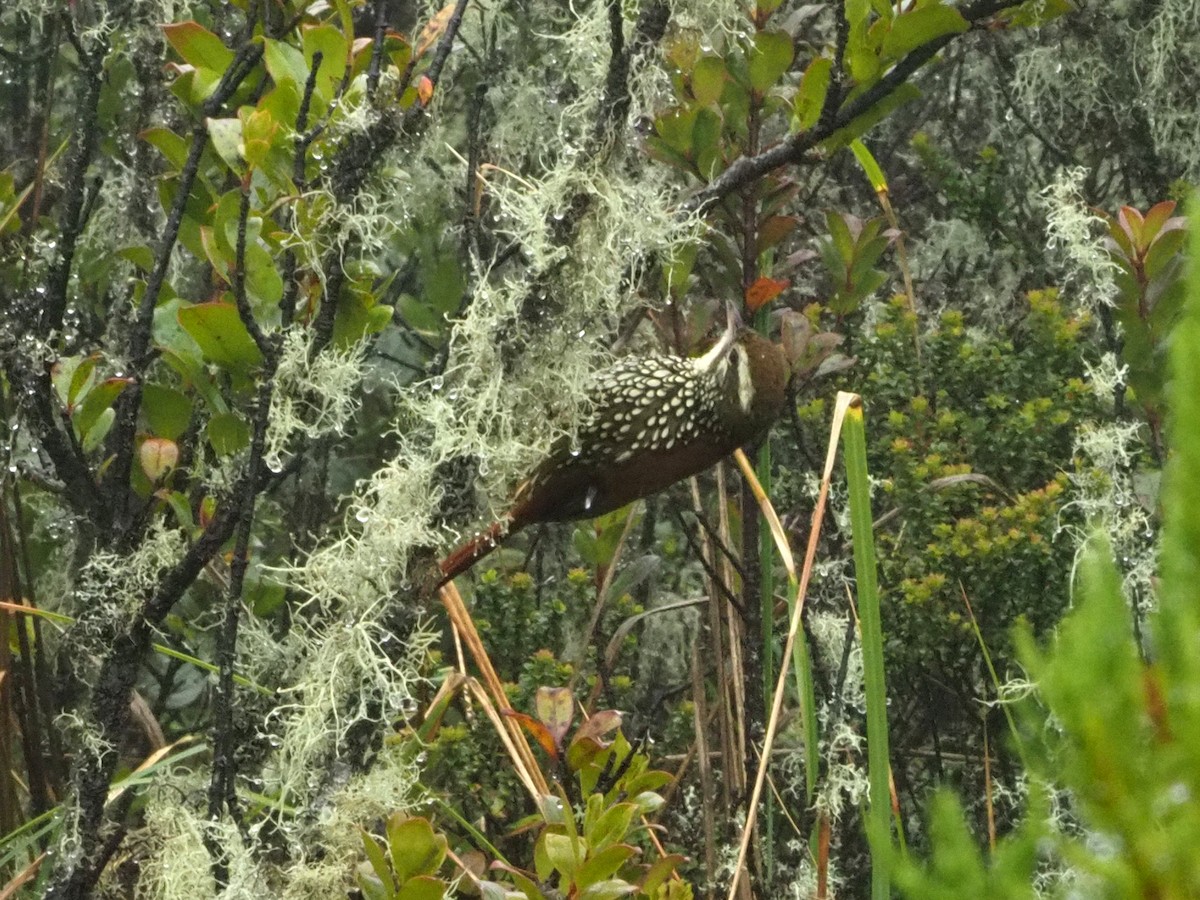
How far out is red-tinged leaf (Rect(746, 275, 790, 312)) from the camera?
1.73 metres

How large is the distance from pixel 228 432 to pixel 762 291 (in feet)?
2.37

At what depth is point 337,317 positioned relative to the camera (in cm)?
135

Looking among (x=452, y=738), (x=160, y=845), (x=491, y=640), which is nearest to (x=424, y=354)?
(x=491, y=640)

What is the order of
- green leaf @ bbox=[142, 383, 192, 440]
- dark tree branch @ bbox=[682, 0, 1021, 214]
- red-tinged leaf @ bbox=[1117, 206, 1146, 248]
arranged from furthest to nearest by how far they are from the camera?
red-tinged leaf @ bbox=[1117, 206, 1146, 248] < green leaf @ bbox=[142, 383, 192, 440] < dark tree branch @ bbox=[682, 0, 1021, 214]

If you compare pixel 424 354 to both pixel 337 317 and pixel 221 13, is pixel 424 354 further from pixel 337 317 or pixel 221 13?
pixel 337 317

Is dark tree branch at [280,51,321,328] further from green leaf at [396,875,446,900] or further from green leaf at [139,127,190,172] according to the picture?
green leaf at [396,875,446,900]

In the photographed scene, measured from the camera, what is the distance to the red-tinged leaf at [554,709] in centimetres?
145

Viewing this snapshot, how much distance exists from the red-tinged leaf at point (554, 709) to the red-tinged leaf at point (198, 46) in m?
0.75

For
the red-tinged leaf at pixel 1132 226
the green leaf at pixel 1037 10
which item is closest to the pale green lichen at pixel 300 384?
the green leaf at pixel 1037 10

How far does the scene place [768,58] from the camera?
→ 5.21 feet

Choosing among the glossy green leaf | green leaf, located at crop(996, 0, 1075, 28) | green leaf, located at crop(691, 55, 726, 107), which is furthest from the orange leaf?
green leaf, located at crop(996, 0, 1075, 28)

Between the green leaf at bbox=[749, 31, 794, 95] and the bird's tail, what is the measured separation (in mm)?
647

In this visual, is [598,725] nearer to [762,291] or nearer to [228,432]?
[228,432]

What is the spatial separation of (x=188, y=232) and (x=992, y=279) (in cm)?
213
